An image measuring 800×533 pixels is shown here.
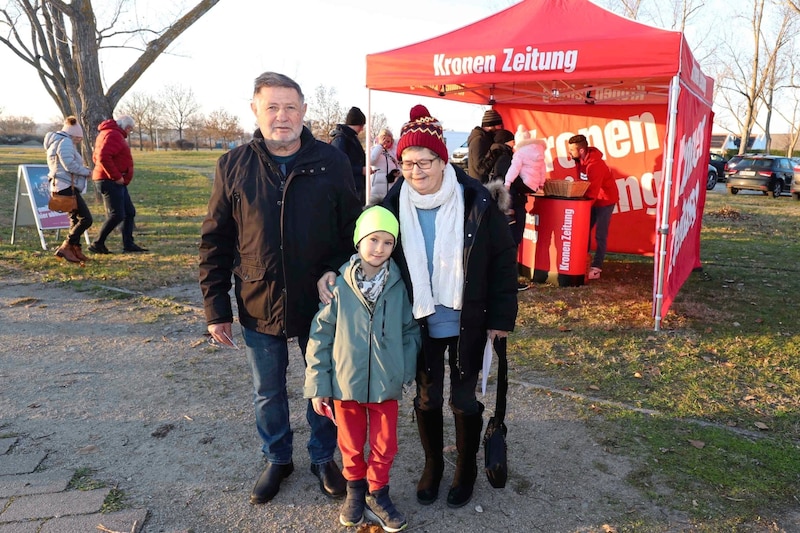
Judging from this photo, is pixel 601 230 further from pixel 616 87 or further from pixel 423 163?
pixel 423 163

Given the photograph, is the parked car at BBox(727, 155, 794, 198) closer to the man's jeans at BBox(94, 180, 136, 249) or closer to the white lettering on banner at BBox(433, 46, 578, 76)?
the white lettering on banner at BBox(433, 46, 578, 76)

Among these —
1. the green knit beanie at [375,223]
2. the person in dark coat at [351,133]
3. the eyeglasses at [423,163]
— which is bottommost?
the green knit beanie at [375,223]

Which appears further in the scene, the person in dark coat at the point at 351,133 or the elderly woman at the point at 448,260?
the person in dark coat at the point at 351,133

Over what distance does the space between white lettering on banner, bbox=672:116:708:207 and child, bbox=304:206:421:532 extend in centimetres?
401

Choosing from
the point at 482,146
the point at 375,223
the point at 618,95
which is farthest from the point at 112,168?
the point at 618,95

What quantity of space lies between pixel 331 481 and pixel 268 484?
314 millimetres

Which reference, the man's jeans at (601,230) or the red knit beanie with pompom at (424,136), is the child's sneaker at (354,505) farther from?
the man's jeans at (601,230)

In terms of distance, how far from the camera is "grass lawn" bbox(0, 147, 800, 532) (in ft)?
10.2

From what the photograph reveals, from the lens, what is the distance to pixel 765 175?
2141 cm

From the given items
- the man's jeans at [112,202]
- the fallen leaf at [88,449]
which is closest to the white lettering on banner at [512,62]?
the fallen leaf at [88,449]

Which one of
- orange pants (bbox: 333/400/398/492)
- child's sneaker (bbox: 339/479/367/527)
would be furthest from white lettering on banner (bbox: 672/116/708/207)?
child's sneaker (bbox: 339/479/367/527)

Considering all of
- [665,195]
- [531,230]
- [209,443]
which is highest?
[665,195]

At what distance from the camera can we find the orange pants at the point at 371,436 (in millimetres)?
2613

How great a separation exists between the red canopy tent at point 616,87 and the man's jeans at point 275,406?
12.7 ft
